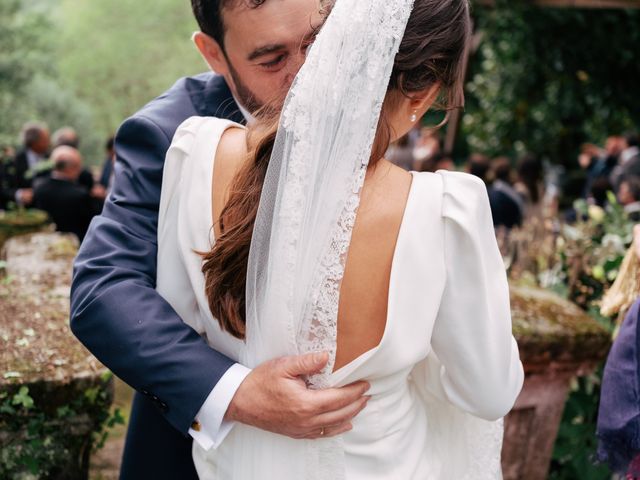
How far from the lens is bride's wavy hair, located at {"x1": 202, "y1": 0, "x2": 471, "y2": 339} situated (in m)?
1.42

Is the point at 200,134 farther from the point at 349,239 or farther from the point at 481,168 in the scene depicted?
the point at 481,168

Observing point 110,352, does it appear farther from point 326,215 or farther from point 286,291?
point 326,215

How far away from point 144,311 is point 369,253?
0.49m

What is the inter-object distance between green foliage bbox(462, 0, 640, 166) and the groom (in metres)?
8.13

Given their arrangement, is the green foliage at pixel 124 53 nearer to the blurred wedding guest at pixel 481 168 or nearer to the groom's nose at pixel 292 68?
the blurred wedding guest at pixel 481 168

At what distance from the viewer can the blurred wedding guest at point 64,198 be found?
7754mm

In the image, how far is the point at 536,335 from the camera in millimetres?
2930

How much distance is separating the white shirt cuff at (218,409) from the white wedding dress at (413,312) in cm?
5

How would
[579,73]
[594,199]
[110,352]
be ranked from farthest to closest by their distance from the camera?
[579,73]
[594,199]
[110,352]

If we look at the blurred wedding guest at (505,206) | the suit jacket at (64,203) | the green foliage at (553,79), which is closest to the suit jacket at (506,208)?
the blurred wedding guest at (505,206)

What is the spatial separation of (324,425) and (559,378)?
6.30ft

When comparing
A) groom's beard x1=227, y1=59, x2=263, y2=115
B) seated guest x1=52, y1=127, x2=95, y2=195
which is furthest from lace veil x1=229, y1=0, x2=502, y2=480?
seated guest x1=52, y1=127, x2=95, y2=195

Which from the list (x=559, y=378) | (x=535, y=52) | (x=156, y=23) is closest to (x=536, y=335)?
(x=559, y=378)

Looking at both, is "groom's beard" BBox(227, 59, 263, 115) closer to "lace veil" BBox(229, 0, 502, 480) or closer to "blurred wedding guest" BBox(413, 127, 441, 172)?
"lace veil" BBox(229, 0, 502, 480)
